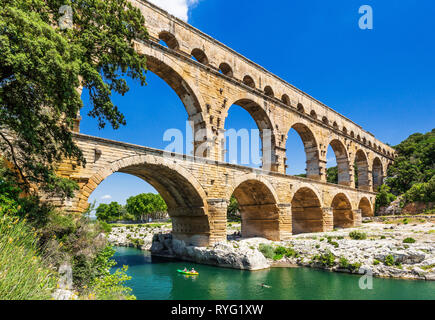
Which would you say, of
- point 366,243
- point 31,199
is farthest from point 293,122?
point 31,199

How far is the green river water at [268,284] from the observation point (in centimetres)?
1098

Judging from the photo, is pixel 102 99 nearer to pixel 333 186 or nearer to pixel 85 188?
pixel 85 188

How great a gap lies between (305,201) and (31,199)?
2232 centimetres

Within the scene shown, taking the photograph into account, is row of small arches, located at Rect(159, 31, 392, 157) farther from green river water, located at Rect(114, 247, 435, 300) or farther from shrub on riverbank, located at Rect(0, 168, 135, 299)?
green river water, located at Rect(114, 247, 435, 300)

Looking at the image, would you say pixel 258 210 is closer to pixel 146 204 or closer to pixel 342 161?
pixel 342 161

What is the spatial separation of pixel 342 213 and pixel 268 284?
70.5 feet

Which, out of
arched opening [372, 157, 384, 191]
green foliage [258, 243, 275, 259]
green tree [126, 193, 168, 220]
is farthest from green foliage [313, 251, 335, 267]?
green tree [126, 193, 168, 220]

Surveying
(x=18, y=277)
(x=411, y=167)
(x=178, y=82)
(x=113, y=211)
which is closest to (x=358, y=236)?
(x=178, y=82)

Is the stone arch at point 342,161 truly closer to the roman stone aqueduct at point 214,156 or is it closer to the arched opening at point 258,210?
the roman stone aqueduct at point 214,156

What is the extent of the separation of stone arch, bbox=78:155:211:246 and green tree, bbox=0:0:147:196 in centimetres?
382

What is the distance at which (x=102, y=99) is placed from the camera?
29.2ft

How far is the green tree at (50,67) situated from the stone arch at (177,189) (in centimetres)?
382

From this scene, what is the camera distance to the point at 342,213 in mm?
30891

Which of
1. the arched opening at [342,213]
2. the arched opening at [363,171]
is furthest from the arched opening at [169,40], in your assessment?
the arched opening at [363,171]
